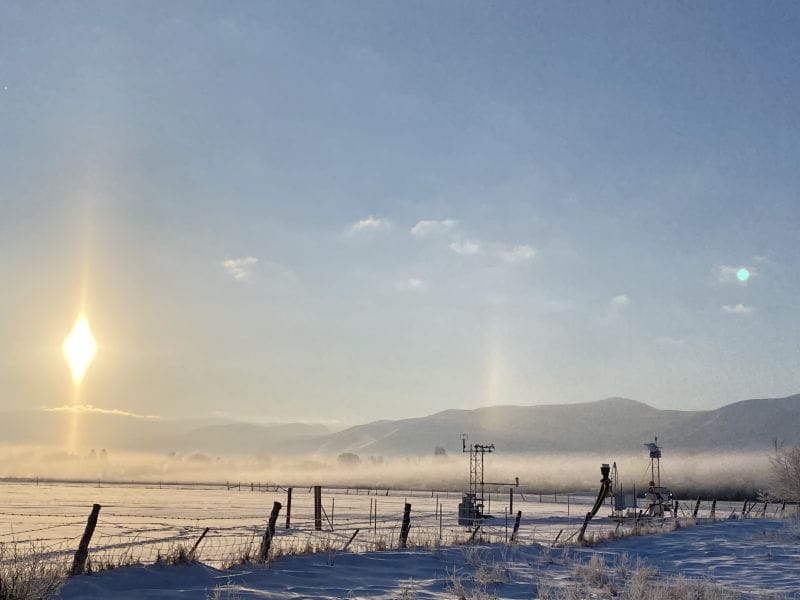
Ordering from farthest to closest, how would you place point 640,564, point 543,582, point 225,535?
1. point 225,535
2. point 640,564
3. point 543,582

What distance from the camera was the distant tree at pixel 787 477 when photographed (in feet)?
206

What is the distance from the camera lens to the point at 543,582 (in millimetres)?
18328

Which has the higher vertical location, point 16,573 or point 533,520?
point 16,573

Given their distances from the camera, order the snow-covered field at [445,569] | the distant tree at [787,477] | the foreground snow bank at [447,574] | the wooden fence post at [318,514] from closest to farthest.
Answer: the foreground snow bank at [447,574] → the snow-covered field at [445,569] → the wooden fence post at [318,514] → the distant tree at [787,477]

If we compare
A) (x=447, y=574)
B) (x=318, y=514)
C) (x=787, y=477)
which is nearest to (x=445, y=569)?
(x=447, y=574)

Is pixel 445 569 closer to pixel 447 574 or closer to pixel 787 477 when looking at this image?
pixel 447 574

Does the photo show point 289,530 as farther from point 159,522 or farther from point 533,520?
point 533,520

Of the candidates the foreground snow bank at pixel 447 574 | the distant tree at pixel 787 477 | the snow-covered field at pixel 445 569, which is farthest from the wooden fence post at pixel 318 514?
the distant tree at pixel 787 477

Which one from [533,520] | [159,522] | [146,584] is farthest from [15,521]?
[146,584]

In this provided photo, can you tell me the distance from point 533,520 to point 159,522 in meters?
26.2

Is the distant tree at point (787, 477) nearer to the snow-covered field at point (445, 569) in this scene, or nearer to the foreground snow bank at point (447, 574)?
the snow-covered field at point (445, 569)

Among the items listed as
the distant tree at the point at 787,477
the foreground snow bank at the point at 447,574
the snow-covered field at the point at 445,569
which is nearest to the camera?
the foreground snow bank at the point at 447,574

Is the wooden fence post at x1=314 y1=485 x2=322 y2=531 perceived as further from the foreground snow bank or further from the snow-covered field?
the foreground snow bank

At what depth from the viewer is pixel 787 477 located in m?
64.2
